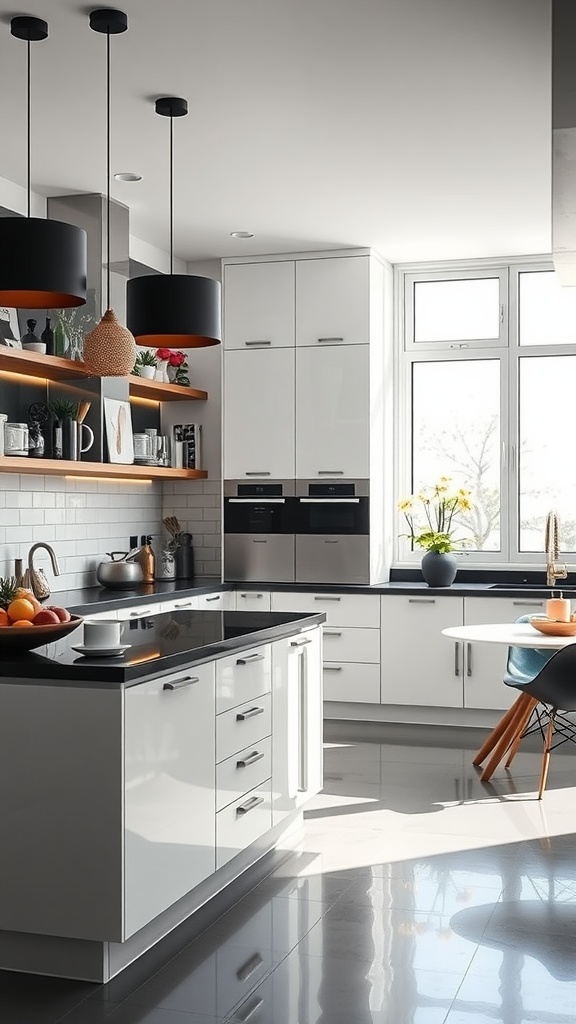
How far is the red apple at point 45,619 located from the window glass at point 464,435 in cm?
442

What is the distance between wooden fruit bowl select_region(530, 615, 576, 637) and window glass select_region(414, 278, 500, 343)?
276 cm

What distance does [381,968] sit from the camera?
3.16 meters

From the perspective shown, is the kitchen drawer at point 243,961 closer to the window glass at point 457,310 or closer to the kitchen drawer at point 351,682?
the kitchen drawer at point 351,682

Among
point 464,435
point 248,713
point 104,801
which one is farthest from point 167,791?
point 464,435

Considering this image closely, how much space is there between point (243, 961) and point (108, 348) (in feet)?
6.93

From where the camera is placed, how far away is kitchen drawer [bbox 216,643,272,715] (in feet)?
11.8

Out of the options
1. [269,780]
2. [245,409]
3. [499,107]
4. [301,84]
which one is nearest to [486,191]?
[499,107]

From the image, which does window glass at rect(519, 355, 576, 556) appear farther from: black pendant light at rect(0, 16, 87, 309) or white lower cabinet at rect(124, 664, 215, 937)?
black pendant light at rect(0, 16, 87, 309)

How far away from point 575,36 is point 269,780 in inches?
104

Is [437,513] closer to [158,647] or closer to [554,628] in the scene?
[554,628]

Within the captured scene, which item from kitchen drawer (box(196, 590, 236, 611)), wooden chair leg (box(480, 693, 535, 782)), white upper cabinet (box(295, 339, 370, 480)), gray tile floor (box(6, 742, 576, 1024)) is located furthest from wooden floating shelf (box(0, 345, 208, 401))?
wooden chair leg (box(480, 693, 535, 782))

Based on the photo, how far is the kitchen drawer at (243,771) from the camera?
3.58 m

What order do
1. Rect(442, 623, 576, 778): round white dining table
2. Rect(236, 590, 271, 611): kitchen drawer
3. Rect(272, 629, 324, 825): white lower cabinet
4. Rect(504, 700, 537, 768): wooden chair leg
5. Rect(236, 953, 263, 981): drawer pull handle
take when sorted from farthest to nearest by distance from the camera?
Rect(236, 590, 271, 611): kitchen drawer < Rect(504, 700, 537, 768): wooden chair leg < Rect(442, 623, 576, 778): round white dining table < Rect(272, 629, 324, 825): white lower cabinet < Rect(236, 953, 263, 981): drawer pull handle

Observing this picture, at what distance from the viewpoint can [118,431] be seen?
6.14m
